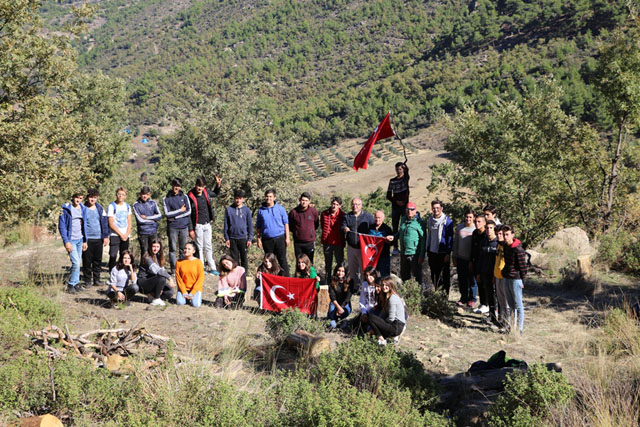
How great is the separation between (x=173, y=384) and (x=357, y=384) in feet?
6.11

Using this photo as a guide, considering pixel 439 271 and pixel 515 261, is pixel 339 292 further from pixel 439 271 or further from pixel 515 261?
pixel 515 261

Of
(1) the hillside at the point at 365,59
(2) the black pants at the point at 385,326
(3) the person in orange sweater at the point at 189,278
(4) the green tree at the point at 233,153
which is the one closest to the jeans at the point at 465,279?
(2) the black pants at the point at 385,326

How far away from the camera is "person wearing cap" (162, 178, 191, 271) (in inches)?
385

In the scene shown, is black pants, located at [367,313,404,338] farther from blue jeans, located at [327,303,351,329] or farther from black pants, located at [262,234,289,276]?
black pants, located at [262,234,289,276]

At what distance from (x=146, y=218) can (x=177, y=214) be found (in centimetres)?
58

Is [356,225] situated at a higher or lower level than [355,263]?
higher

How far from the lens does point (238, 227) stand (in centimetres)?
970

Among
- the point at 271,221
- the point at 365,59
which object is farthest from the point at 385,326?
the point at 365,59

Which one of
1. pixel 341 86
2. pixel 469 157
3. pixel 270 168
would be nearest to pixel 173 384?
pixel 469 157

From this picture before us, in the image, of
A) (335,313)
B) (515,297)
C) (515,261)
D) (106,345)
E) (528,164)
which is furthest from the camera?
(528,164)

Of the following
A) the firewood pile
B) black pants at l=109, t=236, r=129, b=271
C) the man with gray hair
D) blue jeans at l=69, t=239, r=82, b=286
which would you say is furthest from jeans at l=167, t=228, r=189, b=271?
the firewood pile

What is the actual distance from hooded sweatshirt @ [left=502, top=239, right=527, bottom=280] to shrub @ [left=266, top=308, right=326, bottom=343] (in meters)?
3.03

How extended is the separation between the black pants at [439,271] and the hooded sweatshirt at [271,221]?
284 centimetres

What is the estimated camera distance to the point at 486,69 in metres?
108
